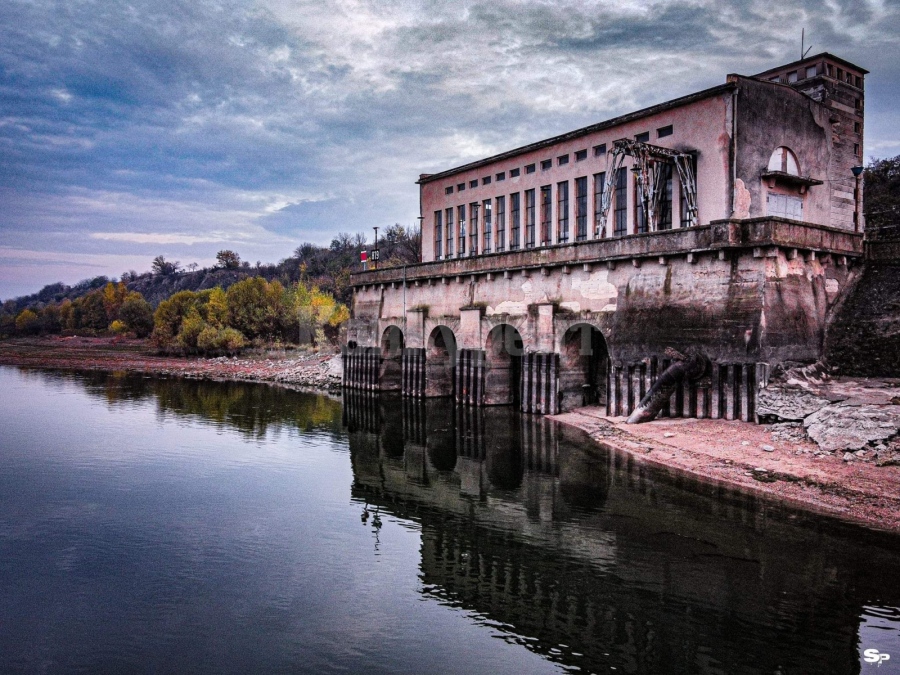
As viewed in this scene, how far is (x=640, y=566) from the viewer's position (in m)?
14.4

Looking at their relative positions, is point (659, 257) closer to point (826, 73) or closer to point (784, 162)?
point (784, 162)

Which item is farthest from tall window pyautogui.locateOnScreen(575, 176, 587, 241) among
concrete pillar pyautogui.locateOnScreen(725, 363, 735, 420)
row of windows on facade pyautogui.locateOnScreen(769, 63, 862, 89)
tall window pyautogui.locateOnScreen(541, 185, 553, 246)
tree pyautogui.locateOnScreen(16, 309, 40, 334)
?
tree pyautogui.locateOnScreen(16, 309, 40, 334)

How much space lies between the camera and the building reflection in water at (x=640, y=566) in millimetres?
11320

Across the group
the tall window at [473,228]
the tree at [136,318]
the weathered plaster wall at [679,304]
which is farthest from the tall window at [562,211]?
the tree at [136,318]

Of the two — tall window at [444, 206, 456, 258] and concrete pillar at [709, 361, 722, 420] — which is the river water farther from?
tall window at [444, 206, 456, 258]

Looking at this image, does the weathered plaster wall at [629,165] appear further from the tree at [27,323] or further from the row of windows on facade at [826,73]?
the tree at [27,323]

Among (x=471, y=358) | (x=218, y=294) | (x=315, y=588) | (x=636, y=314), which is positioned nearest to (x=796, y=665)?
(x=315, y=588)

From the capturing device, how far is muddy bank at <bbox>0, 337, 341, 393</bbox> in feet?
197

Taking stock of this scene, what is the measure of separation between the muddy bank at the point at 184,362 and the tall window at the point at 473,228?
1516 cm

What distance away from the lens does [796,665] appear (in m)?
10.6

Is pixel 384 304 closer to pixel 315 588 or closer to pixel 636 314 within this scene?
pixel 636 314

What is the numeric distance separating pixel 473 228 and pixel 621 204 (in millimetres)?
12613

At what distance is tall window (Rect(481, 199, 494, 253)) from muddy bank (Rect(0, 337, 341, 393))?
16147 mm

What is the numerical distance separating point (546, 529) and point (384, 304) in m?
32.2
